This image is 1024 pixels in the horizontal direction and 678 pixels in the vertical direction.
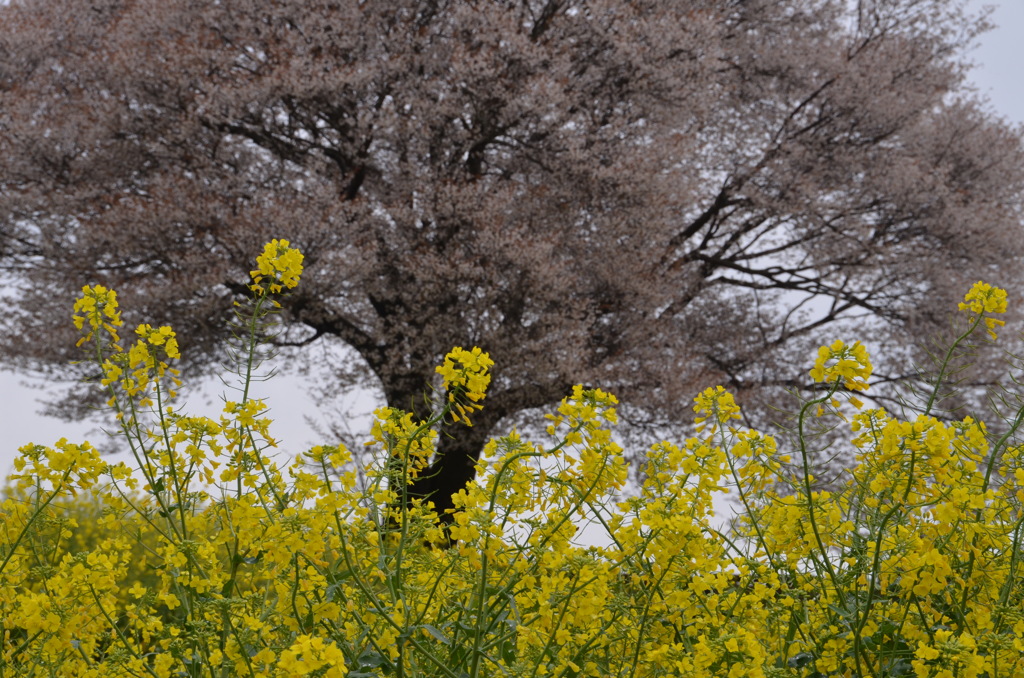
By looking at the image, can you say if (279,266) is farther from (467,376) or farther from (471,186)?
(471,186)

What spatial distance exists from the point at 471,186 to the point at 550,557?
760cm

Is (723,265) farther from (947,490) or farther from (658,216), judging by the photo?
(947,490)

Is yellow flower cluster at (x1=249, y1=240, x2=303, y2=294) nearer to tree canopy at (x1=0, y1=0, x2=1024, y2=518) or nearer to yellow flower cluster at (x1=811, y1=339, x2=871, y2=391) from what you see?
yellow flower cluster at (x1=811, y1=339, x2=871, y2=391)

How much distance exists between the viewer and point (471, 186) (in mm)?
9680

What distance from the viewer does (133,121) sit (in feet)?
34.5

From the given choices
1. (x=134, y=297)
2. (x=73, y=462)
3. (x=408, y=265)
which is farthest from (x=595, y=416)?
(x=134, y=297)

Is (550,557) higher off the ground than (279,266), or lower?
lower

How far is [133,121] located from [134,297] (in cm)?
228

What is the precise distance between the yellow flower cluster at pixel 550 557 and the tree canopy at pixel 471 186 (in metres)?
6.27

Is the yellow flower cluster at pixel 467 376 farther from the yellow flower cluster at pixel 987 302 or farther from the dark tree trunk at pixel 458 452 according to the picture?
the dark tree trunk at pixel 458 452

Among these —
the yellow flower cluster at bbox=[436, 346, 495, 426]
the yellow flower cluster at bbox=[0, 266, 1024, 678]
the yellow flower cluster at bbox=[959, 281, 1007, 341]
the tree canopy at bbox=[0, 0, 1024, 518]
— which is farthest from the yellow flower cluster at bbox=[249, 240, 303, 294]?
the tree canopy at bbox=[0, 0, 1024, 518]

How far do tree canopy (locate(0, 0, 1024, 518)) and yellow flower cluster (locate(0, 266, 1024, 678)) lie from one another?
20.6 ft

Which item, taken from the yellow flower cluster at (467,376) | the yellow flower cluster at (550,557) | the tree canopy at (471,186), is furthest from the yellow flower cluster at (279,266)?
the tree canopy at (471,186)

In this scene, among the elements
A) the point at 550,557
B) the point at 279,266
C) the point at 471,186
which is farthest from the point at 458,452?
the point at 550,557
